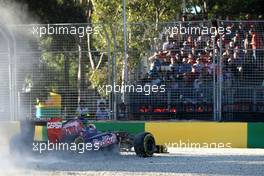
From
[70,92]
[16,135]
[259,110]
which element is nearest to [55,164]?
[16,135]

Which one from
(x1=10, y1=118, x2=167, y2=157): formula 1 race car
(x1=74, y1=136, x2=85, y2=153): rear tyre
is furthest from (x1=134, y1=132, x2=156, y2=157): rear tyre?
(x1=74, y1=136, x2=85, y2=153): rear tyre

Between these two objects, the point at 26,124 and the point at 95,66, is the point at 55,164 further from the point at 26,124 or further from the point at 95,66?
the point at 95,66

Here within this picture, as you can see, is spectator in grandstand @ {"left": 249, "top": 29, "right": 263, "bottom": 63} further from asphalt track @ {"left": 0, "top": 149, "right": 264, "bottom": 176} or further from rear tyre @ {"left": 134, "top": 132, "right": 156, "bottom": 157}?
rear tyre @ {"left": 134, "top": 132, "right": 156, "bottom": 157}

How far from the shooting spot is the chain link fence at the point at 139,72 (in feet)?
50.3

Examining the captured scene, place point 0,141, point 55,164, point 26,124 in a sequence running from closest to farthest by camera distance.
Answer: point 55,164, point 0,141, point 26,124

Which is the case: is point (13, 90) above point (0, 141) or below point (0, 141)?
above

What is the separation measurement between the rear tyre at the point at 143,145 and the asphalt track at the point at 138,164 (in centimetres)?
16

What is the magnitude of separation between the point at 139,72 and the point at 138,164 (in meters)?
4.44

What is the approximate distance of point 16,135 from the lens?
12906 millimetres

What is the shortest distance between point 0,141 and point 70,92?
3580 mm

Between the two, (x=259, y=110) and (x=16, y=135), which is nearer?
(x=16, y=135)

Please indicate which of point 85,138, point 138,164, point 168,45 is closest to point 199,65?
point 168,45

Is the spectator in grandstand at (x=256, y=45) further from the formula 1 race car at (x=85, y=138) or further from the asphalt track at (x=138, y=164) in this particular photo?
the formula 1 race car at (x=85, y=138)

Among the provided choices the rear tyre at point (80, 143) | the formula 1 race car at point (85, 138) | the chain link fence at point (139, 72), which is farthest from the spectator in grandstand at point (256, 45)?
the rear tyre at point (80, 143)
